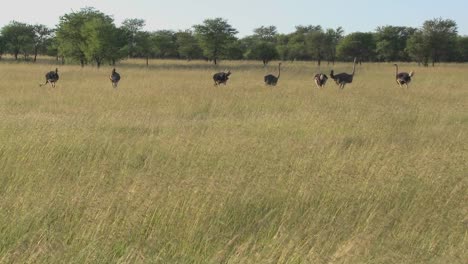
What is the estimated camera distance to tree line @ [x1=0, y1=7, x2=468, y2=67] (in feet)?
146

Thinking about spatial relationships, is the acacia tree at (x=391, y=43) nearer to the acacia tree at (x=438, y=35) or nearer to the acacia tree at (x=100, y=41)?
the acacia tree at (x=438, y=35)

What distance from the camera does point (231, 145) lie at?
283 inches

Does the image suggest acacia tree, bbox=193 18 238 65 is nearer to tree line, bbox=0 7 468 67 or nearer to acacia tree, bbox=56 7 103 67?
tree line, bbox=0 7 468 67

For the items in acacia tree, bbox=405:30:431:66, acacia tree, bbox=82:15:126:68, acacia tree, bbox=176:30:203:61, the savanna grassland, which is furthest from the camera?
acacia tree, bbox=176:30:203:61

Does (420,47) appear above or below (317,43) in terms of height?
below

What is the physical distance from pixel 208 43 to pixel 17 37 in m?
28.7

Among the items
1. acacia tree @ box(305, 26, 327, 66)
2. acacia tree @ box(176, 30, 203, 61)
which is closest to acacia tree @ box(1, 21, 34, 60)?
acacia tree @ box(176, 30, 203, 61)

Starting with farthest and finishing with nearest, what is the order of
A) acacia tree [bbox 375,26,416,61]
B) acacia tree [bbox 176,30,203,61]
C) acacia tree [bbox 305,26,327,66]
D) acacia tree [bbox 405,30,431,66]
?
acacia tree [bbox 305,26,327,66] < acacia tree [bbox 375,26,416,61] < acacia tree [bbox 176,30,203,61] < acacia tree [bbox 405,30,431,66]

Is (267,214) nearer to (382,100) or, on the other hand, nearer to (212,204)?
(212,204)

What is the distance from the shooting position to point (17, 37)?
216 feet

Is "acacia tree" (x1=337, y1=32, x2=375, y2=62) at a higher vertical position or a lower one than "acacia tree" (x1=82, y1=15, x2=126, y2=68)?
higher

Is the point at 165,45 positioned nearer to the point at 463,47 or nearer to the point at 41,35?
the point at 41,35

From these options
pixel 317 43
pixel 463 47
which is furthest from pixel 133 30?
pixel 463 47

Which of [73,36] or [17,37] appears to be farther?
[17,37]
